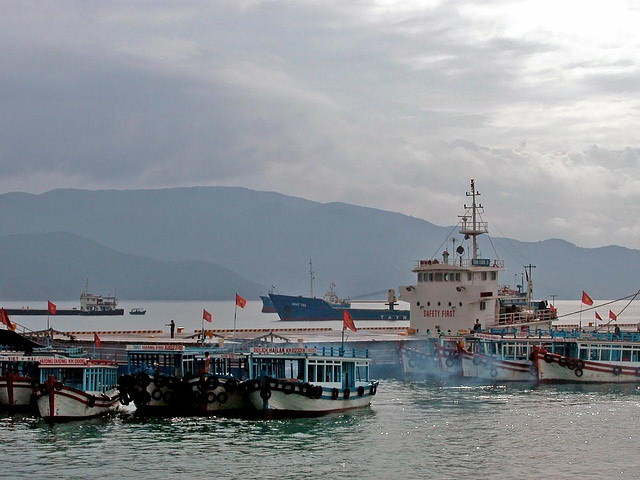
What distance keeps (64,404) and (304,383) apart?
1293 cm

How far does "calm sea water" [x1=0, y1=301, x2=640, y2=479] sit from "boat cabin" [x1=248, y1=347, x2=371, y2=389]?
2.59 m

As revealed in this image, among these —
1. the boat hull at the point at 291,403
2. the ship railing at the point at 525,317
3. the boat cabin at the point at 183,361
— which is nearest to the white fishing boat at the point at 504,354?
the ship railing at the point at 525,317

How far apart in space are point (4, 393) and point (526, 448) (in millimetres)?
29824

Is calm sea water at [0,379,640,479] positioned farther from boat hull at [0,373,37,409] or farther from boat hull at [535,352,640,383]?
boat hull at [535,352,640,383]

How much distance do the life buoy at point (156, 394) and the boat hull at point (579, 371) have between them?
32.7 metres

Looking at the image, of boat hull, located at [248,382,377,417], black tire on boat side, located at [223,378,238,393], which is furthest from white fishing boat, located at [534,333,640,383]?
black tire on boat side, located at [223,378,238,393]

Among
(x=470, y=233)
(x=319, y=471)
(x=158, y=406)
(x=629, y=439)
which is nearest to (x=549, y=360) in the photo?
(x=470, y=233)

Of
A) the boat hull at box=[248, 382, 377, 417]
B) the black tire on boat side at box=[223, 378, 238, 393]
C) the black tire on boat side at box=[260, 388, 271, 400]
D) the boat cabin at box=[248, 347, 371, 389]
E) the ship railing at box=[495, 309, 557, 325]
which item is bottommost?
the boat hull at box=[248, 382, 377, 417]

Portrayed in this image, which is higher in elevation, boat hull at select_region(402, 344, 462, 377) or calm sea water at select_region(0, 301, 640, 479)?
boat hull at select_region(402, 344, 462, 377)

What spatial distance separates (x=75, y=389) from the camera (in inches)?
2168

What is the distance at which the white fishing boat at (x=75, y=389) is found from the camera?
5372 cm

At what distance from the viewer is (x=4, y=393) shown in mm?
58219

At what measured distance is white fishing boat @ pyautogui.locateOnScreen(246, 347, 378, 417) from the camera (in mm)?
54781

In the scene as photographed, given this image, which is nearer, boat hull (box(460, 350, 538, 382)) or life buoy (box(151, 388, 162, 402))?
life buoy (box(151, 388, 162, 402))
